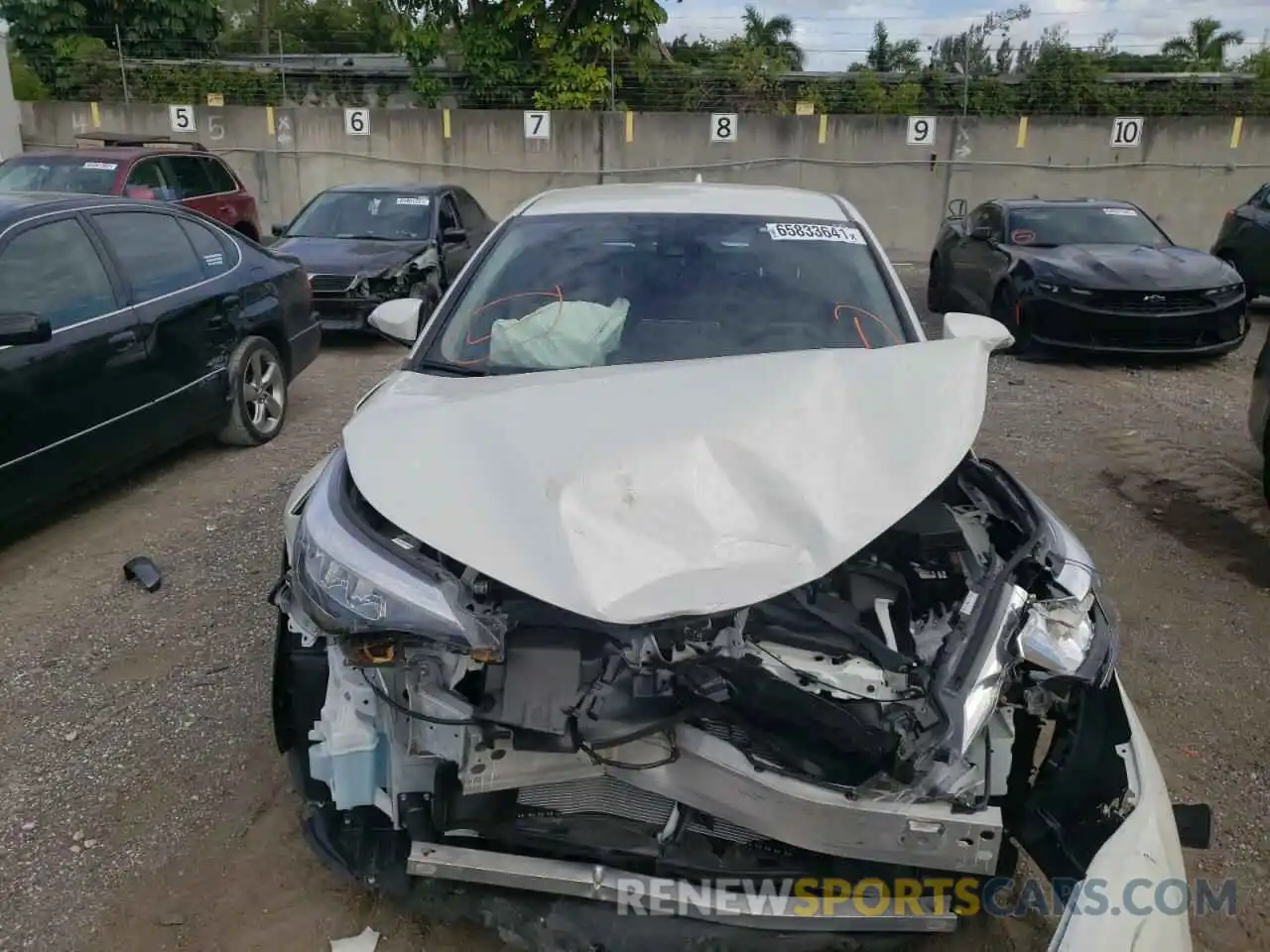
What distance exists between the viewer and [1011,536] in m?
2.60

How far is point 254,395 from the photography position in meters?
6.28

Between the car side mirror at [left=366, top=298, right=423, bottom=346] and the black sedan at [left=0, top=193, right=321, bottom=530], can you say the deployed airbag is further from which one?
the black sedan at [left=0, top=193, right=321, bottom=530]

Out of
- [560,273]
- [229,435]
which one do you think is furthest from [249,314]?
[560,273]

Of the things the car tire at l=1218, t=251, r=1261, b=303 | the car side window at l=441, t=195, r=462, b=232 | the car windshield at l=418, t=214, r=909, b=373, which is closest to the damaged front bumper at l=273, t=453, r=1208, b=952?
the car windshield at l=418, t=214, r=909, b=373

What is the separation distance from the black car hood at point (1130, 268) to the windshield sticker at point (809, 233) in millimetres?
5532

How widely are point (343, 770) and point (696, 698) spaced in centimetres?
85

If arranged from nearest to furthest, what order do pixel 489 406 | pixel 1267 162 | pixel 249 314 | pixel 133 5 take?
pixel 489 406 → pixel 249 314 → pixel 1267 162 → pixel 133 5

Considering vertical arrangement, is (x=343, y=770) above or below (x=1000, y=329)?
below

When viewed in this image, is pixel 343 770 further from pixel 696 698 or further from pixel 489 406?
pixel 489 406

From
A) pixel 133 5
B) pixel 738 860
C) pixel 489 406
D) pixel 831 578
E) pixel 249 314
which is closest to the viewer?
pixel 738 860

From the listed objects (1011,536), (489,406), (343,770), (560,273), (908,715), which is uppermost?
(560,273)

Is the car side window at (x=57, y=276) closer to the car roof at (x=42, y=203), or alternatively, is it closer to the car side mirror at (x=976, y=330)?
the car roof at (x=42, y=203)

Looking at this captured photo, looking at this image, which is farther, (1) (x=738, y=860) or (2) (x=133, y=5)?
Result: (2) (x=133, y=5)

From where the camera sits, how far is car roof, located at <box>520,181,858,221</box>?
12.9 ft
